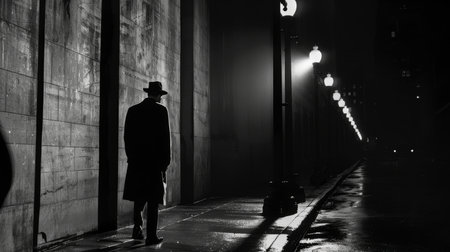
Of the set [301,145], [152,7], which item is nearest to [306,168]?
[301,145]

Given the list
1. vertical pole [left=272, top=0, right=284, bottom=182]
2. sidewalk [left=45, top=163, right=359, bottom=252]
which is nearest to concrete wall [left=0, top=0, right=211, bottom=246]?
sidewalk [left=45, top=163, right=359, bottom=252]

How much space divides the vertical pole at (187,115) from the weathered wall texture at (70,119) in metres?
4.50

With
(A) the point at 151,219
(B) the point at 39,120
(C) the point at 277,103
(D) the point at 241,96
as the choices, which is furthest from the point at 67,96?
(D) the point at 241,96

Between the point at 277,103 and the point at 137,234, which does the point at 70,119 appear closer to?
the point at 137,234

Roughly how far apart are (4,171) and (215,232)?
349cm

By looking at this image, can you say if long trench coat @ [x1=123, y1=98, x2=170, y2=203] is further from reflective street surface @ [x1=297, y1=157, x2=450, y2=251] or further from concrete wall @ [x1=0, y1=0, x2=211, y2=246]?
reflective street surface @ [x1=297, y1=157, x2=450, y2=251]

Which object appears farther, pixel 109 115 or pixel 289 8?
pixel 289 8

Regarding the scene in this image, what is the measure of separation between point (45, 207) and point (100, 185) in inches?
65.7

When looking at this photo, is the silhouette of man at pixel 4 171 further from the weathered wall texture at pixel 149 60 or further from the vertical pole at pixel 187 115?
the vertical pole at pixel 187 115

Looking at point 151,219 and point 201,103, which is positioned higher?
point 201,103

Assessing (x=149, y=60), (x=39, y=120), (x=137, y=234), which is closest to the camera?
(x=39, y=120)

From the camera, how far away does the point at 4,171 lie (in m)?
6.02

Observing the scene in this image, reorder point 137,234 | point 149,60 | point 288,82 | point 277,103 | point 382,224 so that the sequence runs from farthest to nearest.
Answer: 1. point 288,82
2. point 277,103
3. point 149,60
4. point 382,224
5. point 137,234

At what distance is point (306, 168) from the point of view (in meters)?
39.4
